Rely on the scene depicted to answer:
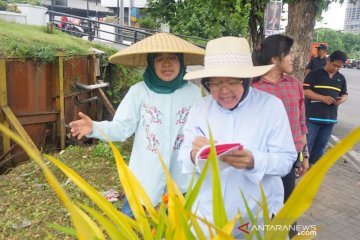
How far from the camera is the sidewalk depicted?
11.2 ft

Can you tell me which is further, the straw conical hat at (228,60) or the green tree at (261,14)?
the green tree at (261,14)

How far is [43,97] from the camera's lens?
19.0ft

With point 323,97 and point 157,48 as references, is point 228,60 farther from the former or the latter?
point 323,97

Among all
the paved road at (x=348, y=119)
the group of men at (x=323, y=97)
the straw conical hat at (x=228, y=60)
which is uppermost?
the straw conical hat at (x=228, y=60)

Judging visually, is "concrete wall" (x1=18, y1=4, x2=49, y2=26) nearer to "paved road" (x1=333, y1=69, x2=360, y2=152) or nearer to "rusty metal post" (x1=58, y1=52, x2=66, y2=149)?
"rusty metal post" (x1=58, y1=52, x2=66, y2=149)

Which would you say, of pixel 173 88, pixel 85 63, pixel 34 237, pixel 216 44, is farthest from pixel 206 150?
pixel 85 63

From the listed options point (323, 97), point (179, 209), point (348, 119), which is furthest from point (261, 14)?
point (179, 209)

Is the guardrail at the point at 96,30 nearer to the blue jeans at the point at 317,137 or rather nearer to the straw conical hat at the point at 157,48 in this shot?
the blue jeans at the point at 317,137

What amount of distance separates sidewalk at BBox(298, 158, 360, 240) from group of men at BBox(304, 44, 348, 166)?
→ 501 millimetres

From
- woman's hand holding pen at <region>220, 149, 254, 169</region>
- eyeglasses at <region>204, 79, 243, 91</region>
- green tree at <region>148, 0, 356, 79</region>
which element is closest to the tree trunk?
green tree at <region>148, 0, 356, 79</region>

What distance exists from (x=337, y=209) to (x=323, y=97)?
1320mm

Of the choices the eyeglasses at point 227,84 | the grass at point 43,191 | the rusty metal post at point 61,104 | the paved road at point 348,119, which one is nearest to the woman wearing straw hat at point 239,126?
the eyeglasses at point 227,84

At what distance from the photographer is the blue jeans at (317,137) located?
4.59 metres

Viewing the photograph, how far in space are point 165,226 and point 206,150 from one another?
0.39m
